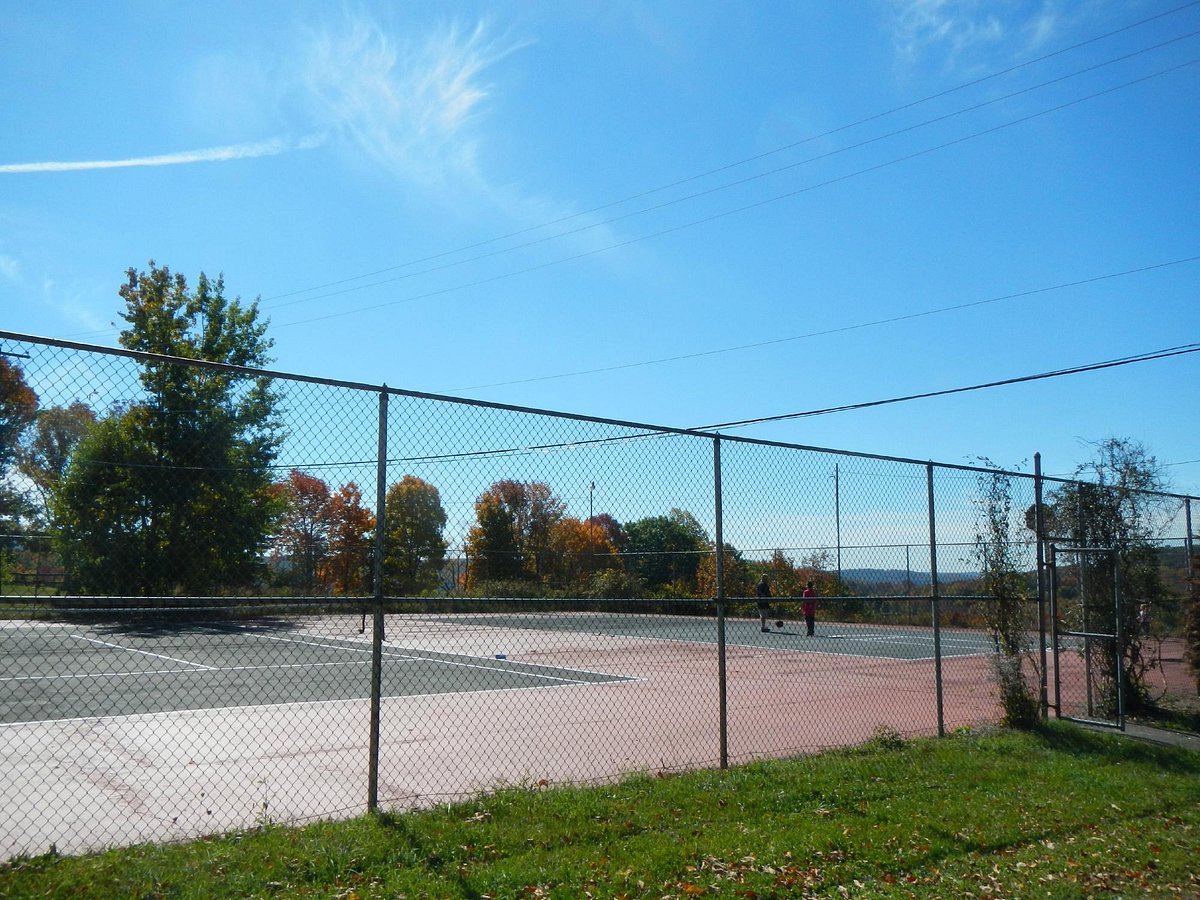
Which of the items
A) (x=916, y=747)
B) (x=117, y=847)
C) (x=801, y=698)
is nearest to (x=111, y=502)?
(x=117, y=847)

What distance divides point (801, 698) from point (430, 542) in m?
8.59

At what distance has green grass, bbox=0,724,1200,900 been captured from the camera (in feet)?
15.8

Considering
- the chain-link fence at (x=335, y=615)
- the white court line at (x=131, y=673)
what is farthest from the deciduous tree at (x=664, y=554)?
the white court line at (x=131, y=673)

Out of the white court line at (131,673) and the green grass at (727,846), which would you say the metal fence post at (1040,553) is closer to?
the green grass at (727,846)

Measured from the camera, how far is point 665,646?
21.1 m

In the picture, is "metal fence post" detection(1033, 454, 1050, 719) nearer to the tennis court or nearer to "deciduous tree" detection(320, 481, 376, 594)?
the tennis court

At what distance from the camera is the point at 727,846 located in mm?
5656

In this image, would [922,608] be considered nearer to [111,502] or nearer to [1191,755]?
[1191,755]

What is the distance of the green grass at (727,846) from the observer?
15.8 feet

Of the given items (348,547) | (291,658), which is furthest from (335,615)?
(291,658)

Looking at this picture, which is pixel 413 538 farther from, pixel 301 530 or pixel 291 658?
pixel 291 658

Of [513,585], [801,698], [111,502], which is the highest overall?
[111,502]

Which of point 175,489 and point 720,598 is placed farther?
point 720,598

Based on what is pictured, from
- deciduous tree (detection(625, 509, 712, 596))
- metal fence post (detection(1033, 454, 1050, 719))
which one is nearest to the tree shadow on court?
deciduous tree (detection(625, 509, 712, 596))
